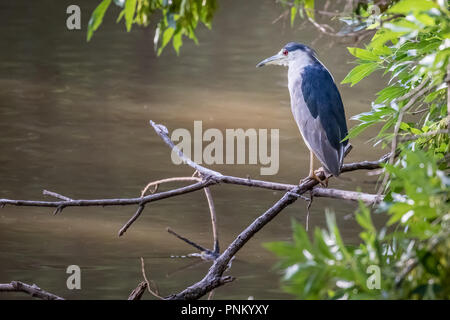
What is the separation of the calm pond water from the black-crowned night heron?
299 millimetres

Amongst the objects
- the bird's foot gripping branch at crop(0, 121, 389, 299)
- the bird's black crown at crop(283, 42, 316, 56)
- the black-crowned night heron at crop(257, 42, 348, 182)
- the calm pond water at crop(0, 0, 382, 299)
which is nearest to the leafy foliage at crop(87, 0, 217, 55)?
the calm pond water at crop(0, 0, 382, 299)

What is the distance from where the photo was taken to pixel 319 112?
378 cm

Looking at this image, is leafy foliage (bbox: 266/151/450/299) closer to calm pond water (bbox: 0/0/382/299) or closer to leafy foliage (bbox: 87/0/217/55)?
calm pond water (bbox: 0/0/382/299)

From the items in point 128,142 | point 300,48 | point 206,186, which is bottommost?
point 128,142

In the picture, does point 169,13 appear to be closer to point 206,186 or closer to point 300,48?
point 206,186

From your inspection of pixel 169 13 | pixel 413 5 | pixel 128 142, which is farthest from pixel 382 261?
pixel 128 142

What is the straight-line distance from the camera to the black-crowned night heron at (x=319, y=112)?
11.9 feet

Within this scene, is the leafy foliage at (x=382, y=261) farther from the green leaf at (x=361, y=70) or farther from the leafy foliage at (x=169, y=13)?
the green leaf at (x=361, y=70)

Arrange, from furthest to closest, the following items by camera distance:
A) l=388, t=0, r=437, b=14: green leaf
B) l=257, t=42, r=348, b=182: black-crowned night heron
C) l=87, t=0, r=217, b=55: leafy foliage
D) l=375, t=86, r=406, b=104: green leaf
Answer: l=257, t=42, r=348, b=182: black-crowned night heron < l=375, t=86, r=406, b=104: green leaf < l=87, t=0, r=217, b=55: leafy foliage < l=388, t=0, r=437, b=14: green leaf

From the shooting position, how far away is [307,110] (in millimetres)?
3867

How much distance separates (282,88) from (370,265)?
25.9 ft

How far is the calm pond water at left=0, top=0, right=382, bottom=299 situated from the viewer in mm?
4887

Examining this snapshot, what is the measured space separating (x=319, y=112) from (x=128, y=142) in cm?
359

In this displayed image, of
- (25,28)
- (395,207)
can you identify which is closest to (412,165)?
(395,207)
